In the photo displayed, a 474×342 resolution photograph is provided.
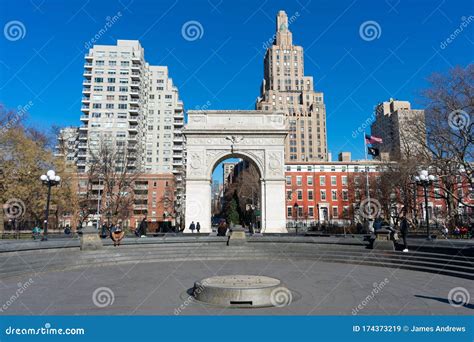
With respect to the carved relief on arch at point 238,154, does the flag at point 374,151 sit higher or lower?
lower

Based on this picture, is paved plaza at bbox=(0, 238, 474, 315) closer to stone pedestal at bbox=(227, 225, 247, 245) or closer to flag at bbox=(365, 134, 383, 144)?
stone pedestal at bbox=(227, 225, 247, 245)

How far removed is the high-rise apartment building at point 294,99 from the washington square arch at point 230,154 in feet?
200

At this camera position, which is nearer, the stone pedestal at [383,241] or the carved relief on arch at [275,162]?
the stone pedestal at [383,241]

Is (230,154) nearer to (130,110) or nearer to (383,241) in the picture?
(383,241)

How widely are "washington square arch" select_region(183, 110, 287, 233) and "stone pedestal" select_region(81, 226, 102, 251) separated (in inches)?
593

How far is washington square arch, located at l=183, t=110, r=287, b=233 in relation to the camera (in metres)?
29.8

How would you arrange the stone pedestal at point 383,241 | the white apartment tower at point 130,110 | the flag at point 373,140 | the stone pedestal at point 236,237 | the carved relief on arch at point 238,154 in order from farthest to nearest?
1. the white apartment tower at point 130,110
2. the carved relief on arch at point 238,154
3. the flag at point 373,140
4. the stone pedestal at point 236,237
5. the stone pedestal at point 383,241

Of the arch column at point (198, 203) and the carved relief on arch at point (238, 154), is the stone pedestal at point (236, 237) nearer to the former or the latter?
the arch column at point (198, 203)

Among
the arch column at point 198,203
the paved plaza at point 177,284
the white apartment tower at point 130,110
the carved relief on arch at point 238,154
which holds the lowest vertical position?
the paved plaza at point 177,284

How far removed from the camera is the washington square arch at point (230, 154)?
29.8 meters

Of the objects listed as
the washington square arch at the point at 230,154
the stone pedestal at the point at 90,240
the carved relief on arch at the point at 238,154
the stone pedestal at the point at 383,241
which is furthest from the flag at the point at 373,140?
the stone pedestal at the point at 90,240

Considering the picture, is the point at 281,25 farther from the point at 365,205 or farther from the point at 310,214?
the point at 365,205

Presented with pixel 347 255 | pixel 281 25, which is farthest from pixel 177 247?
pixel 281 25

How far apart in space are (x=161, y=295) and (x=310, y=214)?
184ft
